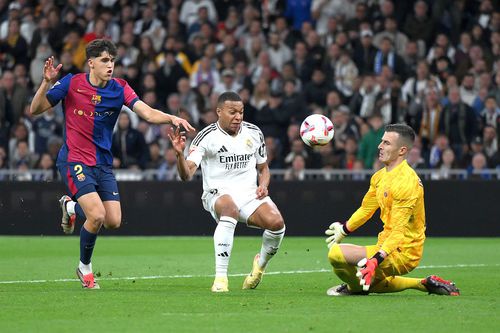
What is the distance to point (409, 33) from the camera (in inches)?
934

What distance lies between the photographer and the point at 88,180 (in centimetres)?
1157

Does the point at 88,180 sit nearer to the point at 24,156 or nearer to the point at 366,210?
the point at 366,210

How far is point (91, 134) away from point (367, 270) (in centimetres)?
343

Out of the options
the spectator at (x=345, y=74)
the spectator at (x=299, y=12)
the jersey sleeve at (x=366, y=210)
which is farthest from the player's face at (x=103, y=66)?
the spectator at (x=299, y=12)

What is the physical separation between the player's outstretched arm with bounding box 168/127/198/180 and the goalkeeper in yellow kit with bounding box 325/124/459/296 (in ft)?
4.80

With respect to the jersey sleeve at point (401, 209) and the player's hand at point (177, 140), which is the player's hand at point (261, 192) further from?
the jersey sleeve at point (401, 209)

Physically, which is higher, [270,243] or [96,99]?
[96,99]

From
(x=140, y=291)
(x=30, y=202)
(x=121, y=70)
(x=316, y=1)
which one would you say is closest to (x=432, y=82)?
(x=316, y=1)

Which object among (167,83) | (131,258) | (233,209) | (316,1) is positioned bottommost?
(131,258)

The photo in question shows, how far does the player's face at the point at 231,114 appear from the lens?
38.0 feet

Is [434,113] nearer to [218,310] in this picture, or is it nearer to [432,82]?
[432,82]

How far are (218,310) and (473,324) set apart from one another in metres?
2.04

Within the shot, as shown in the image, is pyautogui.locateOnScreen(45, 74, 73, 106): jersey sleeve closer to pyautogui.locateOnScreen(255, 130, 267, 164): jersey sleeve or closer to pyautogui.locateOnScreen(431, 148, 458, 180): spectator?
pyautogui.locateOnScreen(255, 130, 267, 164): jersey sleeve

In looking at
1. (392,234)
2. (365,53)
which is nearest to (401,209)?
(392,234)
